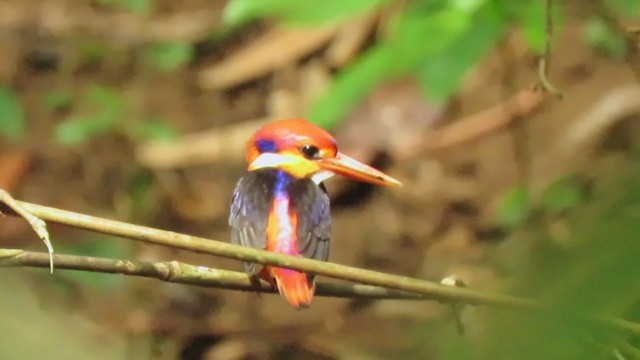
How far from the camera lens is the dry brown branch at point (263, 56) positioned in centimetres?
329

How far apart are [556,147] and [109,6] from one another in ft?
5.16

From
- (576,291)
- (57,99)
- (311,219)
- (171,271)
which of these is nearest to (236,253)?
(171,271)

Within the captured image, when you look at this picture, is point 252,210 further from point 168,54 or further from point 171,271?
point 168,54

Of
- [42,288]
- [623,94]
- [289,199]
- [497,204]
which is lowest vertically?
[289,199]

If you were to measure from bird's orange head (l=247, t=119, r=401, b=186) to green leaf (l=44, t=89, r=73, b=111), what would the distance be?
244 cm

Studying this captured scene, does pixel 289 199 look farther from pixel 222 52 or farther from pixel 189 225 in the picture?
pixel 222 52

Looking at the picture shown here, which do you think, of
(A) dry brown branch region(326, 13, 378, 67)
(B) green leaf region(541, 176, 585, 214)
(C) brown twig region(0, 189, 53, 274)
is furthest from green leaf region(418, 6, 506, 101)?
(A) dry brown branch region(326, 13, 378, 67)

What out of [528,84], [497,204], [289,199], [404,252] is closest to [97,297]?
[404,252]

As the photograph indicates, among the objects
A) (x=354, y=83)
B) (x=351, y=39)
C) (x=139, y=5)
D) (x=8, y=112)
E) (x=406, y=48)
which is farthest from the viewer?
(x=351, y=39)

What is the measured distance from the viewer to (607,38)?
2.02 m

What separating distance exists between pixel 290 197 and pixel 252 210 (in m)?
0.03

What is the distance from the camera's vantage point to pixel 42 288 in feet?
7.61

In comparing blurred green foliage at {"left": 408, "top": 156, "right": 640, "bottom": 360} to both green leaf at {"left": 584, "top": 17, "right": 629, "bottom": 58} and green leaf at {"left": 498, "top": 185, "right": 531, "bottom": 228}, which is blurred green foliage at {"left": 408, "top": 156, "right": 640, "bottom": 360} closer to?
green leaf at {"left": 584, "top": 17, "right": 629, "bottom": 58}

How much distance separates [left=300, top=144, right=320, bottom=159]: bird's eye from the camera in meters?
0.84
